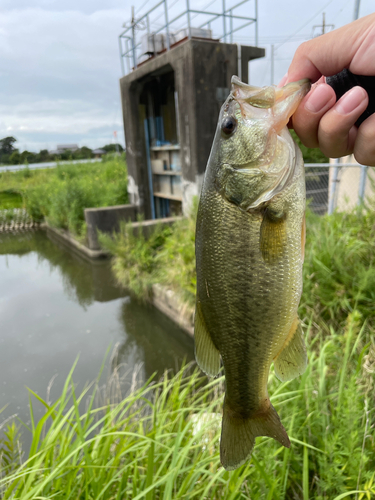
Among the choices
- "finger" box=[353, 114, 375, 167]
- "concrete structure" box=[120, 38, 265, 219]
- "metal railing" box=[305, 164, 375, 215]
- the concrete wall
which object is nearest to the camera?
"finger" box=[353, 114, 375, 167]

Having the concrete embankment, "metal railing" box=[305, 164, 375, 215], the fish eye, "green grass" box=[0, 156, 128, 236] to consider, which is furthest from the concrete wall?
the fish eye

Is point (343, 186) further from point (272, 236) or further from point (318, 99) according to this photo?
point (272, 236)

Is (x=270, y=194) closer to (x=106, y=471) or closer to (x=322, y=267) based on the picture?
(x=106, y=471)

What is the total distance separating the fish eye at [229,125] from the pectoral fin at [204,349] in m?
0.62

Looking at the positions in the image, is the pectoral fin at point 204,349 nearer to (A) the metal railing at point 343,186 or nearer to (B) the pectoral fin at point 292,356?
(B) the pectoral fin at point 292,356

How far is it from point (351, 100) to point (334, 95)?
0.08 m

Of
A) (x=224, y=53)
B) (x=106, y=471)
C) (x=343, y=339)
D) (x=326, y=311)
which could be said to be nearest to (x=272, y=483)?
(x=106, y=471)

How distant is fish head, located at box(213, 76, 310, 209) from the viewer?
3.74 ft

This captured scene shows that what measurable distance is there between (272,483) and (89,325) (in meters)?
5.24

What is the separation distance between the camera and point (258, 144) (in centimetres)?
118

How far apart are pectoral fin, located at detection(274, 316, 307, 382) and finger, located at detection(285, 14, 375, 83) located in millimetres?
894

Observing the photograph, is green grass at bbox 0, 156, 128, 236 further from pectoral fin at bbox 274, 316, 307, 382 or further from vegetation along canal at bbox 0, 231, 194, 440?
pectoral fin at bbox 274, 316, 307, 382

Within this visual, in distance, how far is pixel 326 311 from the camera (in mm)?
3617

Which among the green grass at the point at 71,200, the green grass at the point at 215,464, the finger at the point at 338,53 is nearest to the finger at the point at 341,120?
the finger at the point at 338,53
